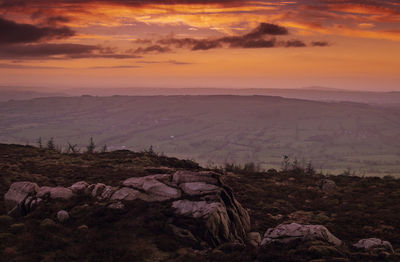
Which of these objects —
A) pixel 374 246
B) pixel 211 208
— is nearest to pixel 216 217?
pixel 211 208

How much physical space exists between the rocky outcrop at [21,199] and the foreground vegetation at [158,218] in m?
1.66

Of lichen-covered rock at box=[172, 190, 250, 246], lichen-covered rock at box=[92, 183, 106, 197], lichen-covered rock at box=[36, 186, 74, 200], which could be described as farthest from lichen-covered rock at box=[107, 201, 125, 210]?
lichen-covered rock at box=[36, 186, 74, 200]

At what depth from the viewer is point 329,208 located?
4856 cm

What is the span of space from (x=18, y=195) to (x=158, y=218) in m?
16.5

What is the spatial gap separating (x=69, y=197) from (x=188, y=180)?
44.4 feet

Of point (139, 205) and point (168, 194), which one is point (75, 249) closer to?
point (139, 205)

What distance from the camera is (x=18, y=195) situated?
36938 millimetres

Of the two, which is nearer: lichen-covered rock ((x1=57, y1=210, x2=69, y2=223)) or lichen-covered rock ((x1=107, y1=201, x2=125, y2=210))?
lichen-covered rock ((x1=57, y1=210, x2=69, y2=223))

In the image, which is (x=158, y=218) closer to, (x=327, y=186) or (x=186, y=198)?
(x=186, y=198)

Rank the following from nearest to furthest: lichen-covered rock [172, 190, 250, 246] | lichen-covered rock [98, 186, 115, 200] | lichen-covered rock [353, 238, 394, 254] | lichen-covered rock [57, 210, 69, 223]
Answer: lichen-covered rock [353, 238, 394, 254]
lichen-covered rock [172, 190, 250, 246]
lichen-covered rock [57, 210, 69, 223]
lichen-covered rock [98, 186, 115, 200]

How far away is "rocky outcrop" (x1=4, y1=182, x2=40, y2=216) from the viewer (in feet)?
116

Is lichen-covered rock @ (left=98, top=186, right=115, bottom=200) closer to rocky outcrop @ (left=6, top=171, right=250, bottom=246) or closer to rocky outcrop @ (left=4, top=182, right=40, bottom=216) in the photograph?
rocky outcrop @ (left=6, top=171, right=250, bottom=246)

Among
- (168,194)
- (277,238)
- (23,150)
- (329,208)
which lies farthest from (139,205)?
(23,150)

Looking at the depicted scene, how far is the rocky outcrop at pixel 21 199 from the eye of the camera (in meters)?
35.2
